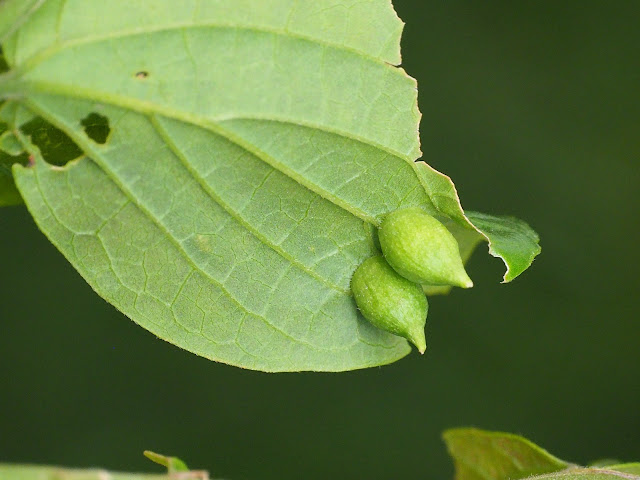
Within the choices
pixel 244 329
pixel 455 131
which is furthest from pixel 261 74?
pixel 455 131

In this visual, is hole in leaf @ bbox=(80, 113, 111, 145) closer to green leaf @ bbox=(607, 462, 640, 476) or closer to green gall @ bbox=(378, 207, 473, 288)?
green gall @ bbox=(378, 207, 473, 288)

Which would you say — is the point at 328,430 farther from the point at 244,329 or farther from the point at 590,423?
the point at 244,329

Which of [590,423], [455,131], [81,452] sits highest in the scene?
[455,131]

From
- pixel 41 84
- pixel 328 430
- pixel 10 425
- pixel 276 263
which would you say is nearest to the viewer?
pixel 41 84

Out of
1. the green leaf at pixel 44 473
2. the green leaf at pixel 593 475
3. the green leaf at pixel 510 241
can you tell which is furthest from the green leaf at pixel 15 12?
the green leaf at pixel 593 475

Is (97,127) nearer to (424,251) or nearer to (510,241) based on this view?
(424,251)

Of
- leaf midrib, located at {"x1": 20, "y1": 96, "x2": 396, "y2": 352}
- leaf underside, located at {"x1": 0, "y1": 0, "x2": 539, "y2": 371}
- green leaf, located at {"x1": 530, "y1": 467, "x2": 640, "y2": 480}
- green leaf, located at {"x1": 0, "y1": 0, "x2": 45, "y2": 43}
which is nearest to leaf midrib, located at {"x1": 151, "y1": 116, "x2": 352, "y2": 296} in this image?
leaf underside, located at {"x1": 0, "y1": 0, "x2": 539, "y2": 371}

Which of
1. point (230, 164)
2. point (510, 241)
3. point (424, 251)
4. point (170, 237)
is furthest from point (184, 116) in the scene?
point (510, 241)

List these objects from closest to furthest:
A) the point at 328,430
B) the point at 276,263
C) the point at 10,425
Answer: the point at 276,263
the point at 10,425
the point at 328,430
